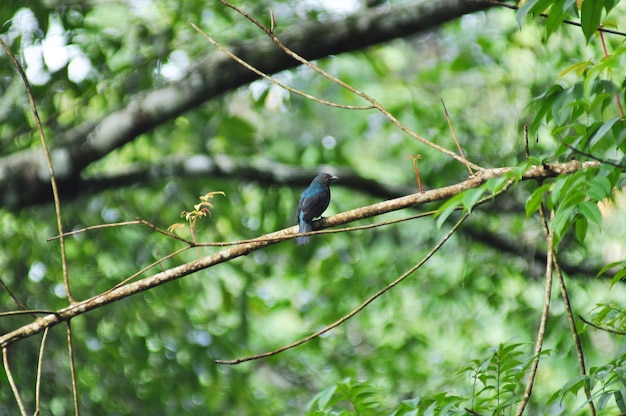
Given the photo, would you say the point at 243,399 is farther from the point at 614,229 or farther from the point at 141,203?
the point at 614,229

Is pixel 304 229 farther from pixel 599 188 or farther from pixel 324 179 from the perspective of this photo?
pixel 599 188

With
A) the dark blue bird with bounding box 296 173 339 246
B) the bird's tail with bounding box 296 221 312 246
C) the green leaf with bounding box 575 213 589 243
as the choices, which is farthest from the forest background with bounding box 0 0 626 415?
the green leaf with bounding box 575 213 589 243

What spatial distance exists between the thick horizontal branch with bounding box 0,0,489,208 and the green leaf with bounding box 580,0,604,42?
9.50ft

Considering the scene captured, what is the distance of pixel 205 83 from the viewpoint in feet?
16.8

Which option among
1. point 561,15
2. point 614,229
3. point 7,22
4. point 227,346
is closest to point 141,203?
point 227,346

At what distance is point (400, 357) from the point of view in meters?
7.34

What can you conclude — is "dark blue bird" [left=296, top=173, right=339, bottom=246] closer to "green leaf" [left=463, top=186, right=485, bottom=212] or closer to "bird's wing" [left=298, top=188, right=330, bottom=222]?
"bird's wing" [left=298, top=188, right=330, bottom=222]

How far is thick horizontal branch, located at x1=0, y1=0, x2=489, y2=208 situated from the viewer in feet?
16.4

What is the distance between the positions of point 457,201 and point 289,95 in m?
5.05

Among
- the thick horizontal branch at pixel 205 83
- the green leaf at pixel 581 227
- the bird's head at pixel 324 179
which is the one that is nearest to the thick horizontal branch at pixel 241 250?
the green leaf at pixel 581 227

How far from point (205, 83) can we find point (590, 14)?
A: 11.1 ft

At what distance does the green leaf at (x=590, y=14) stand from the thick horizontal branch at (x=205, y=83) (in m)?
2.90

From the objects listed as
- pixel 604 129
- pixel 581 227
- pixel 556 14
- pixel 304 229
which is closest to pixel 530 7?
pixel 556 14

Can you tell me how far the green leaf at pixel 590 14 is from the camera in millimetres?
2092
